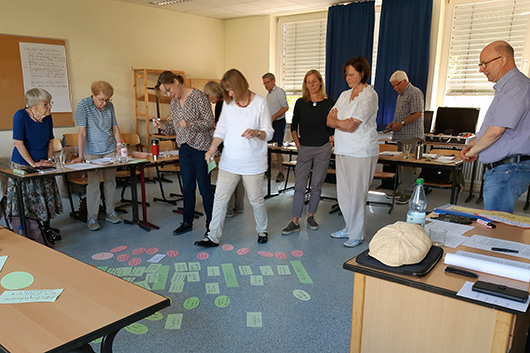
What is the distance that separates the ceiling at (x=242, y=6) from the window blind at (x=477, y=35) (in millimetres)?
1906

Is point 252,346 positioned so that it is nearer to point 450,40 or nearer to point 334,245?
point 334,245

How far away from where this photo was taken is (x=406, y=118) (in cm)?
510

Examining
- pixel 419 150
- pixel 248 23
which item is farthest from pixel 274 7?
pixel 419 150

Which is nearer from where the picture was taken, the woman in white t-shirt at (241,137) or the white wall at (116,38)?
the woman in white t-shirt at (241,137)

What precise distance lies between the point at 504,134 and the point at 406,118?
2.83 metres

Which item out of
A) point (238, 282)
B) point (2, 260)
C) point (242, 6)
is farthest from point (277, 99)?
point (2, 260)

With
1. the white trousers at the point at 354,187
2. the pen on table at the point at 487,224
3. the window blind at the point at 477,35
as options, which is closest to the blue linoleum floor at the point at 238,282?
the white trousers at the point at 354,187

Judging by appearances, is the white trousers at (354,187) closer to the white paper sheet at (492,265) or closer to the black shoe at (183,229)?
the black shoe at (183,229)

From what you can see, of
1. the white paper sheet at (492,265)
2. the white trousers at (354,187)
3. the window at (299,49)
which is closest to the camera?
the white paper sheet at (492,265)

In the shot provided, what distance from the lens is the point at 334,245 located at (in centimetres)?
369

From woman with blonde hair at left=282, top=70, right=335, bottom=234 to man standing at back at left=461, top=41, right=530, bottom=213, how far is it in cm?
143

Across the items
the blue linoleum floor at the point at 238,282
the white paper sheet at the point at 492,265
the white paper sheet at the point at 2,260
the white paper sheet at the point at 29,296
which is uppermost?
the white paper sheet at the point at 492,265

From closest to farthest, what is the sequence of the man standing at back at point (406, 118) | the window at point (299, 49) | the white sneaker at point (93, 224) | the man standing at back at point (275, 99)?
the white sneaker at point (93, 224) → the man standing at back at point (406, 118) → the man standing at back at point (275, 99) → the window at point (299, 49)

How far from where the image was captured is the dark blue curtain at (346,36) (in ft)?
20.9
